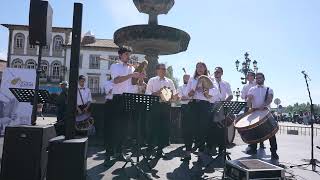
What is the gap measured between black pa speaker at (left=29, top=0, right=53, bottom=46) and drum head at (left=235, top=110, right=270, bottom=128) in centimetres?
432

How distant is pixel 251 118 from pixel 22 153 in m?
4.78

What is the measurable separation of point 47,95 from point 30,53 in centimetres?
5526

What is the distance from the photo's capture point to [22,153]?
4.76 m

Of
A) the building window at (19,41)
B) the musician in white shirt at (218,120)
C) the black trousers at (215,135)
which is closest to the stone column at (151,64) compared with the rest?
the musician in white shirt at (218,120)

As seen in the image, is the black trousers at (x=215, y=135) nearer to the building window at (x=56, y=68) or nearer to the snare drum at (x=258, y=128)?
the snare drum at (x=258, y=128)

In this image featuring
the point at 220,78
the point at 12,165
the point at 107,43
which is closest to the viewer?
the point at 12,165

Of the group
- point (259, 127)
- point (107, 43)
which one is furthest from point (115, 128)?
point (107, 43)

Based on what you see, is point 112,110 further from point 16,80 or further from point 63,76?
point 63,76

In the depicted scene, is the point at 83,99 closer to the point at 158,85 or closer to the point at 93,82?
the point at 158,85

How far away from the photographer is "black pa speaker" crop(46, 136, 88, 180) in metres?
4.45

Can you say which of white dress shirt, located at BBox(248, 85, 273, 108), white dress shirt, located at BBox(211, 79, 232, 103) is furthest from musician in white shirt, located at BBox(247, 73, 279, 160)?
white dress shirt, located at BBox(211, 79, 232, 103)

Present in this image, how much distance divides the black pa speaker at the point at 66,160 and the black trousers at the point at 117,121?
212 cm

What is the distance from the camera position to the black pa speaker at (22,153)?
4738 millimetres

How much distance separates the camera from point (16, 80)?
37.7ft
